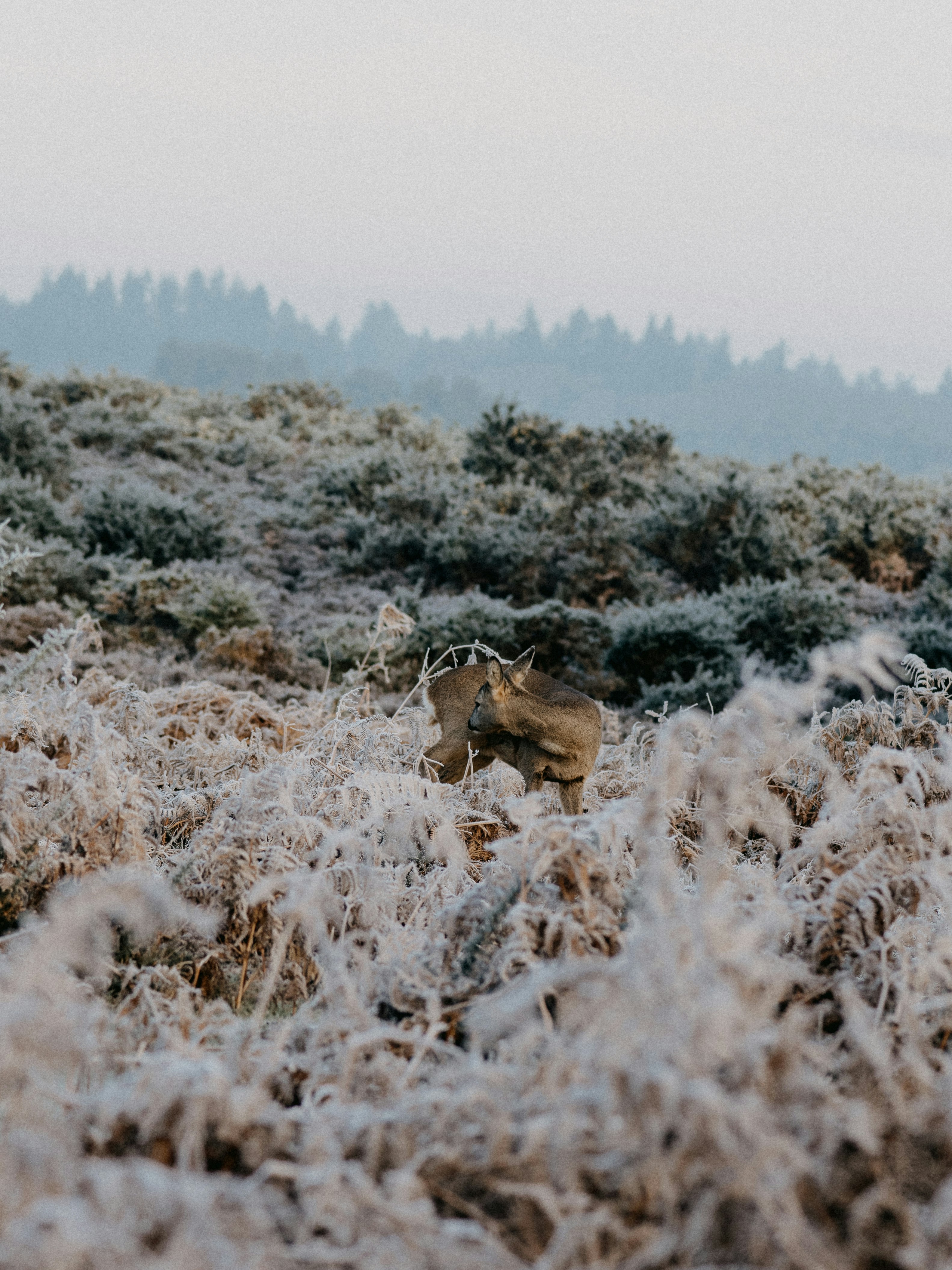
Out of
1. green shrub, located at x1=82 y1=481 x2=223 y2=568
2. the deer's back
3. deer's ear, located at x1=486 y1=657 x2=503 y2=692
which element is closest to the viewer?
deer's ear, located at x1=486 y1=657 x2=503 y2=692

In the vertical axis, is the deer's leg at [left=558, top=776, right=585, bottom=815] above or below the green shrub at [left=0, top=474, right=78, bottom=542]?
above

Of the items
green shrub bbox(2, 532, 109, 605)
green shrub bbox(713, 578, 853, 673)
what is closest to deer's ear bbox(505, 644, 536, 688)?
green shrub bbox(2, 532, 109, 605)

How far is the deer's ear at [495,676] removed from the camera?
3.04m

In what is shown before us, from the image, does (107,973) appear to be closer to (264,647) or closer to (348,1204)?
(348,1204)

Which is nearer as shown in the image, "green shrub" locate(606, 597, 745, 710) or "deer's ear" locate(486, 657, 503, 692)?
"deer's ear" locate(486, 657, 503, 692)

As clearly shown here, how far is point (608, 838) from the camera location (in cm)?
185

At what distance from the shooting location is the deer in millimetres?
3102

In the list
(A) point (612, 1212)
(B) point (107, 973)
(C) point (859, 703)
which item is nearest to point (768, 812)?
(C) point (859, 703)

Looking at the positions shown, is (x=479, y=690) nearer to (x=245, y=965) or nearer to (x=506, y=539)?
(x=245, y=965)

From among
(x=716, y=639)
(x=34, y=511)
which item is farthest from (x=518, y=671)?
(x=34, y=511)

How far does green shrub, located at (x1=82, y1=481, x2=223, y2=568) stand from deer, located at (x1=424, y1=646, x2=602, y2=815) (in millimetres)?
7072

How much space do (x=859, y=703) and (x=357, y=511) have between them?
910 cm

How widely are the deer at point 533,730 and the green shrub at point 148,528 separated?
7072mm

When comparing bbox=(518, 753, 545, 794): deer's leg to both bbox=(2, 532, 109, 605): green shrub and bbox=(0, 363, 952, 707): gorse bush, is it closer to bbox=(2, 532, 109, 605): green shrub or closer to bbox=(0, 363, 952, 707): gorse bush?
bbox=(0, 363, 952, 707): gorse bush
